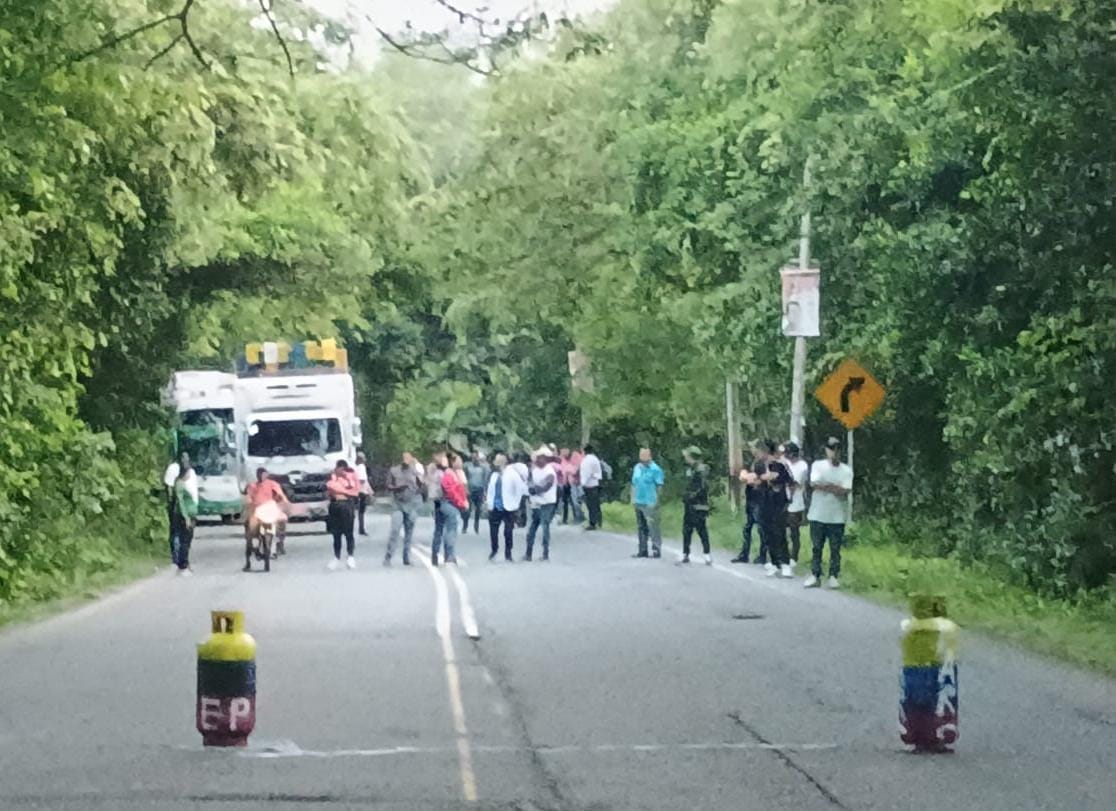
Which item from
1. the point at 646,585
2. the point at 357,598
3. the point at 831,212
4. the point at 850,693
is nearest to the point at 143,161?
the point at 357,598

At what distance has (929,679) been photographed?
11648mm

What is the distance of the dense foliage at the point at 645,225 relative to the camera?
23.2 meters

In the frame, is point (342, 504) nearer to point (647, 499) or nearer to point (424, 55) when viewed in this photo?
point (647, 499)

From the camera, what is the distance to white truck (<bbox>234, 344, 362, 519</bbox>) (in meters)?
44.4

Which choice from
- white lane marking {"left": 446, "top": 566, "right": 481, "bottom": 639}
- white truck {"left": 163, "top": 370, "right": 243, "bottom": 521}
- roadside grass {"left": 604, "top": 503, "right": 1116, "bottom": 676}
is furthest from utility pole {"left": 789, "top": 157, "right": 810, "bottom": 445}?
white truck {"left": 163, "top": 370, "right": 243, "bottom": 521}

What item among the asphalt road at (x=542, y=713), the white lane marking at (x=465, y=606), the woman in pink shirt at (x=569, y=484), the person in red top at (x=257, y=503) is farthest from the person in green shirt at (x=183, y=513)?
the woman in pink shirt at (x=569, y=484)

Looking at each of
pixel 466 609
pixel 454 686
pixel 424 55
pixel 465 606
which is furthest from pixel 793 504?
pixel 424 55

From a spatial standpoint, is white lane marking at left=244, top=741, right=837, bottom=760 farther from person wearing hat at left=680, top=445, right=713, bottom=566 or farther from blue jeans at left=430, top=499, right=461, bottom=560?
blue jeans at left=430, top=499, right=461, bottom=560

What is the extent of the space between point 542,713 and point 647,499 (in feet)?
65.5

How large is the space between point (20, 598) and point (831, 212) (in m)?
13.8

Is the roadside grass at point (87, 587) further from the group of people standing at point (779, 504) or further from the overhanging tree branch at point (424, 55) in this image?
the overhanging tree branch at point (424, 55)

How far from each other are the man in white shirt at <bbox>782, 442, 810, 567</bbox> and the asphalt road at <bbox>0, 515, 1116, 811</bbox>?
4.56 meters

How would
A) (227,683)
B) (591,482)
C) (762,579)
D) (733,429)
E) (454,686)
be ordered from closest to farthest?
1. (227,683)
2. (454,686)
3. (762,579)
4. (591,482)
5. (733,429)

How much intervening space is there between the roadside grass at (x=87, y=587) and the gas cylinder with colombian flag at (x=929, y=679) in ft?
41.6
